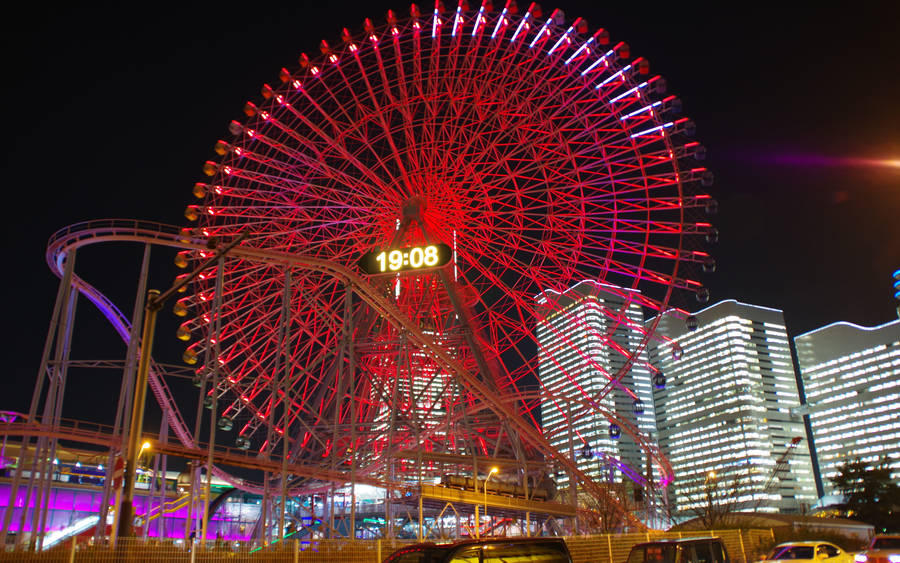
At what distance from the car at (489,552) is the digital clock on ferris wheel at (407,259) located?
846 cm

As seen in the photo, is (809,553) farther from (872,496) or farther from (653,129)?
(872,496)

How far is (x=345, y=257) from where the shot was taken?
1229 inches

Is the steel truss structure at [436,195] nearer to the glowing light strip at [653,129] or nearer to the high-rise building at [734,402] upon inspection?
the glowing light strip at [653,129]

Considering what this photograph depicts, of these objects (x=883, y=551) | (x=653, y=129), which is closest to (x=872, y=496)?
(x=653, y=129)

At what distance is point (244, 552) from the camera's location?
12.6 meters

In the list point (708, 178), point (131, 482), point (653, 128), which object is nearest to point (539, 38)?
point (653, 128)

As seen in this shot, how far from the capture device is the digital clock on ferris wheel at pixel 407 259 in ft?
57.6

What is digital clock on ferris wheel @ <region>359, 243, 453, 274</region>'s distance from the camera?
57.6ft

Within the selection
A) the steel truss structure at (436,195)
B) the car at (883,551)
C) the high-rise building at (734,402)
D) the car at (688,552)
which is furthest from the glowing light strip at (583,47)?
the high-rise building at (734,402)

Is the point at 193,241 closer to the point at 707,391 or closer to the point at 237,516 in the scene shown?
the point at 237,516

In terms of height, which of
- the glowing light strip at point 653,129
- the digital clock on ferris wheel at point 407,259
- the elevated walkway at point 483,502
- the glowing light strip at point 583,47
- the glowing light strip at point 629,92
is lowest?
the elevated walkway at point 483,502

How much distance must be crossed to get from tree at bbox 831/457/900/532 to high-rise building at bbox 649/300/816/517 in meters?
69.3

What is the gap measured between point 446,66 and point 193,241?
1323cm

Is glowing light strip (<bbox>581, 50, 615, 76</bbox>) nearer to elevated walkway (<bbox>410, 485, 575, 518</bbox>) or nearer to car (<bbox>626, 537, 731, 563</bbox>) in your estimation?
elevated walkway (<bbox>410, 485, 575, 518</bbox>)
